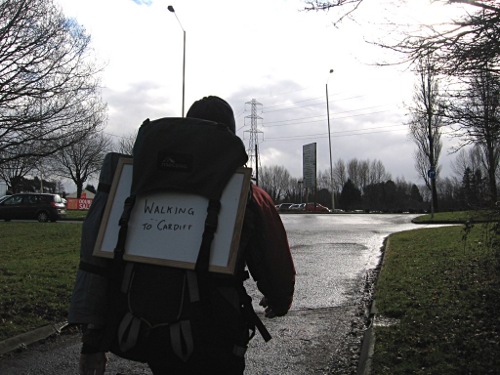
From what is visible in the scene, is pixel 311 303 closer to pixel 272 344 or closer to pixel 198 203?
pixel 272 344

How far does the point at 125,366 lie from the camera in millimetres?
4684

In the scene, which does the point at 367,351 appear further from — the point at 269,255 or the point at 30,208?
the point at 30,208

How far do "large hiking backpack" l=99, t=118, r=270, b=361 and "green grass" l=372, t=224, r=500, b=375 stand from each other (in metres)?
2.96

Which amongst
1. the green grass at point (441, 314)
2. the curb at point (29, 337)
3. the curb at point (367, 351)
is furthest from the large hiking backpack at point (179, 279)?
the curb at point (29, 337)

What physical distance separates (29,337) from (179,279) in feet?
14.6

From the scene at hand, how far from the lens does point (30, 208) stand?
25.6m

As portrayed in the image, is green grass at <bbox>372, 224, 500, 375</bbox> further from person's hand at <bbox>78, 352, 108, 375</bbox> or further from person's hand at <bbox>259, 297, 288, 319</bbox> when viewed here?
person's hand at <bbox>78, 352, 108, 375</bbox>

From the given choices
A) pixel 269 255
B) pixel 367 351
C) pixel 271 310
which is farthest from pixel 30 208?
pixel 269 255

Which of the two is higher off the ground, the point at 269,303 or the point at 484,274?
the point at 269,303

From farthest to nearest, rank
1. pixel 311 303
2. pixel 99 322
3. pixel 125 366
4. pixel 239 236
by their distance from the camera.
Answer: pixel 311 303
pixel 125 366
pixel 99 322
pixel 239 236

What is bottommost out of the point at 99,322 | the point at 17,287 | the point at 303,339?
the point at 303,339

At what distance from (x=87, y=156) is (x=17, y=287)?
49720mm

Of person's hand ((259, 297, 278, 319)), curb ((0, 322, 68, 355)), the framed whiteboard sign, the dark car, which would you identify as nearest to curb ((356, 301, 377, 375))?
person's hand ((259, 297, 278, 319))

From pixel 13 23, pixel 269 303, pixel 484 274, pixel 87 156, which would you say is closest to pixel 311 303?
pixel 484 274
